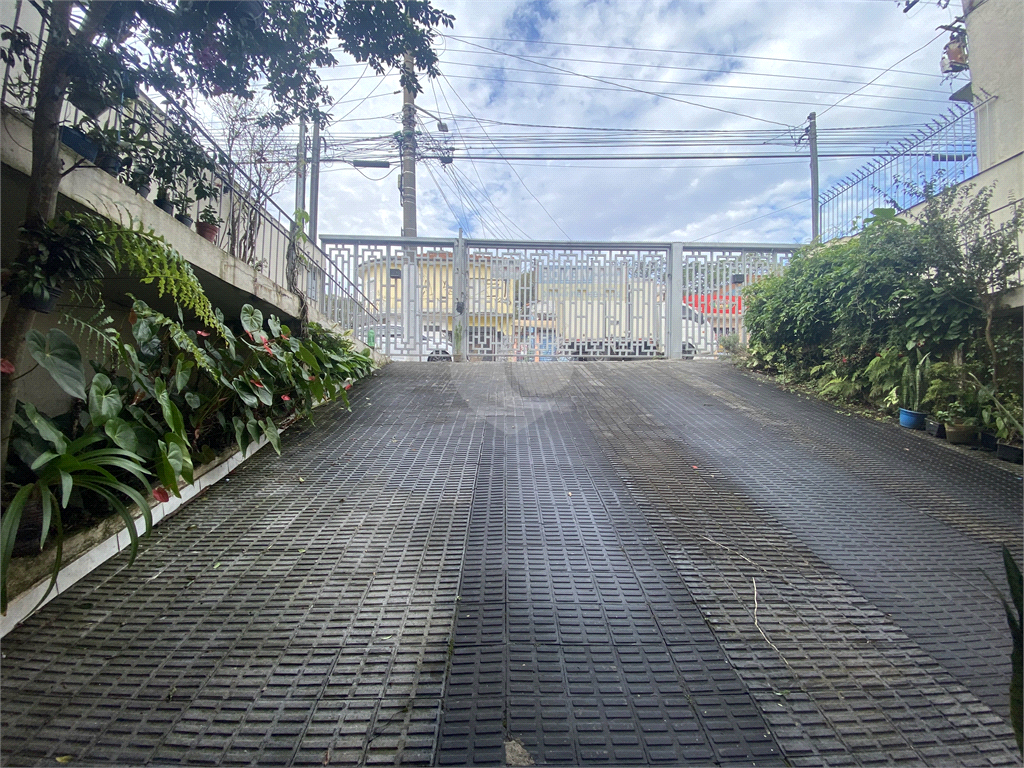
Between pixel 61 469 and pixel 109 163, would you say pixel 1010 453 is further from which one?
pixel 109 163

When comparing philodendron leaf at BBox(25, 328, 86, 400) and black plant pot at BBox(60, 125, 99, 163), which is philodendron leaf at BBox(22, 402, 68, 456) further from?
black plant pot at BBox(60, 125, 99, 163)

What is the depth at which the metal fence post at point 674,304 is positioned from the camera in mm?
8805

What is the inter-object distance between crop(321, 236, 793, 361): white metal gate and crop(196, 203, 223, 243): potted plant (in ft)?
16.9

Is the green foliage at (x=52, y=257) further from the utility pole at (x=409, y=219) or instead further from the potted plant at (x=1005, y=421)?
the utility pole at (x=409, y=219)

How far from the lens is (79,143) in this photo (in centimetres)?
222

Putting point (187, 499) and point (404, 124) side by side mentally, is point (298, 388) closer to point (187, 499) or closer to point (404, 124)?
point (187, 499)

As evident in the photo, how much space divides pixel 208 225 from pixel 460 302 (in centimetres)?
541

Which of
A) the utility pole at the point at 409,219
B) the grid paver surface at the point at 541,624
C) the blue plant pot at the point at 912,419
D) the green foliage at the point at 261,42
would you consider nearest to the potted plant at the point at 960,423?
the blue plant pot at the point at 912,419

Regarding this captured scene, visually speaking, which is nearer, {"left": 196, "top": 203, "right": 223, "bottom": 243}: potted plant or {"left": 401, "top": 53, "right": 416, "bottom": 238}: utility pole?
{"left": 196, "top": 203, "right": 223, "bottom": 243}: potted plant

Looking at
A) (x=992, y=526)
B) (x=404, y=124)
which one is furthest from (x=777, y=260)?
(x=404, y=124)

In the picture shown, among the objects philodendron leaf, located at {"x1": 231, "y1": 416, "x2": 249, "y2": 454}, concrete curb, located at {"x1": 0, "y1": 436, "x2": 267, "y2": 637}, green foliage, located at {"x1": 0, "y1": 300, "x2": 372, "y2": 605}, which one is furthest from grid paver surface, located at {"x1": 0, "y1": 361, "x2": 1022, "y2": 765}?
green foliage, located at {"x1": 0, "y1": 300, "x2": 372, "y2": 605}

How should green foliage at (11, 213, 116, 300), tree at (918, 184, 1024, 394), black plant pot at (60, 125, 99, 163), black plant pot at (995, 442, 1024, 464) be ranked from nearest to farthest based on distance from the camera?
green foliage at (11, 213, 116, 300), black plant pot at (60, 125, 99, 163), black plant pot at (995, 442, 1024, 464), tree at (918, 184, 1024, 394)

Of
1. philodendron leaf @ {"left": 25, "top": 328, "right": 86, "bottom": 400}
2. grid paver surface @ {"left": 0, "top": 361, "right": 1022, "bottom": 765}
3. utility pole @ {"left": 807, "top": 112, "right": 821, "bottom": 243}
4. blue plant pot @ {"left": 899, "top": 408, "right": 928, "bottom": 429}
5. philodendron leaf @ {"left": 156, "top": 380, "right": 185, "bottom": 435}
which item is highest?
utility pole @ {"left": 807, "top": 112, "right": 821, "bottom": 243}

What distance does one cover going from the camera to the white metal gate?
873 cm
